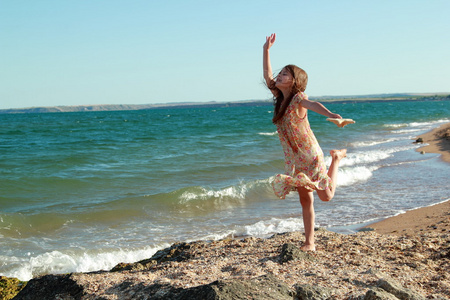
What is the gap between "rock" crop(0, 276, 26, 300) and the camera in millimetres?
5090

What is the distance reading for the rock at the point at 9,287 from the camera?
5090 mm

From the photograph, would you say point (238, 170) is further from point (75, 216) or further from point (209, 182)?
point (75, 216)

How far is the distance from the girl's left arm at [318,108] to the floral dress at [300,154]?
0.12 meters

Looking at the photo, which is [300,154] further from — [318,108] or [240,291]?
[240,291]

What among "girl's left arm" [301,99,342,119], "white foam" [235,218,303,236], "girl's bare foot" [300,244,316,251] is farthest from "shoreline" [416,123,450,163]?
"girl's left arm" [301,99,342,119]

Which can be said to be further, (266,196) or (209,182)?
(209,182)

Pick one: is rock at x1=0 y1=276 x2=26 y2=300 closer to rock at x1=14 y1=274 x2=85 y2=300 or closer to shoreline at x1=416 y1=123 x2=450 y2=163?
rock at x1=14 y1=274 x2=85 y2=300

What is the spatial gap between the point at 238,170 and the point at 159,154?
620cm

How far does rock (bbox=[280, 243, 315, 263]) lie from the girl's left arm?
4.46 feet

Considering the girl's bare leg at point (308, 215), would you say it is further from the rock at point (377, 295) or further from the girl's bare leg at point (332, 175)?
the rock at point (377, 295)

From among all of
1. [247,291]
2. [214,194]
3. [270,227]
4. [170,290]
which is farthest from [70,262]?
[214,194]

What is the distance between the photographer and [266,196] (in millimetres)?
11164

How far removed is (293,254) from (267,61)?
80.4 inches

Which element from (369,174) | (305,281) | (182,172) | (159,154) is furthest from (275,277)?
(159,154)
